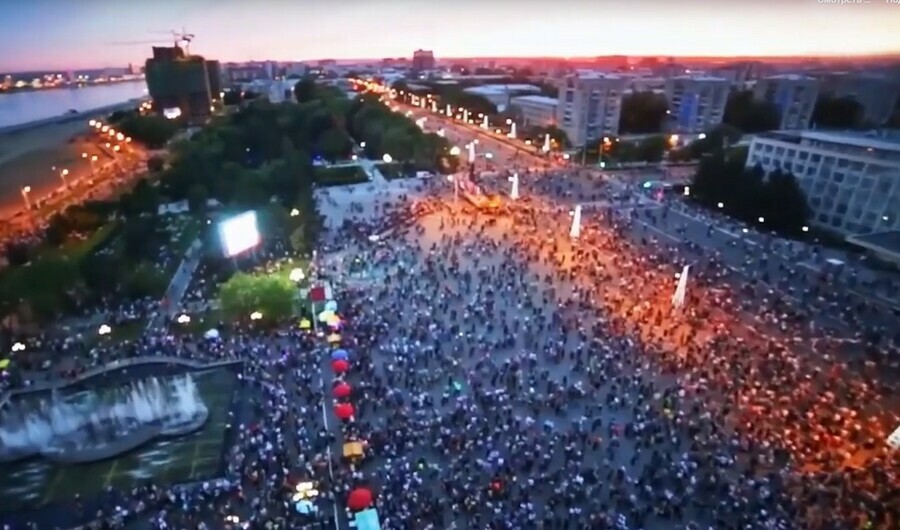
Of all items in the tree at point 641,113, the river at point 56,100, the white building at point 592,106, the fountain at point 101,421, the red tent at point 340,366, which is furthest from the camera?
the river at point 56,100

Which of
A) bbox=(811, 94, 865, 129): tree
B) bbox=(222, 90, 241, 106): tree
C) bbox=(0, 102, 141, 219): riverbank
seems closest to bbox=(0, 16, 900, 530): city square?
bbox=(0, 102, 141, 219): riverbank

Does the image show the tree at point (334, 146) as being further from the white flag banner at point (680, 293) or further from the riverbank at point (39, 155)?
the white flag banner at point (680, 293)

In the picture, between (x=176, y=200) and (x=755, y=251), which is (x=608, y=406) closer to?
(x=755, y=251)

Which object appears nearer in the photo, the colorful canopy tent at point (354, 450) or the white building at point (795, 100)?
the colorful canopy tent at point (354, 450)

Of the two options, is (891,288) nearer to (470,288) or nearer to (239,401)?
(470,288)

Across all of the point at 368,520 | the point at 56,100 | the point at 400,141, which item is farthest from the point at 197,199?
the point at 56,100

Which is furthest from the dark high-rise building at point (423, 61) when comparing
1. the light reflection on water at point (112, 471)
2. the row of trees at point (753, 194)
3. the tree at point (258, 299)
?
the light reflection on water at point (112, 471)

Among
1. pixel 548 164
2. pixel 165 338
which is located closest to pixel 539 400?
pixel 165 338

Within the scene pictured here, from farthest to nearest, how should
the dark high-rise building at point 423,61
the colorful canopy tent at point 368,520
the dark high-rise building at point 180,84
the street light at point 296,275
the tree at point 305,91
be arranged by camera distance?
1. the dark high-rise building at point 423,61
2. the dark high-rise building at point 180,84
3. the tree at point 305,91
4. the street light at point 296,275
5. the colorful canopy tent at point 368,520
